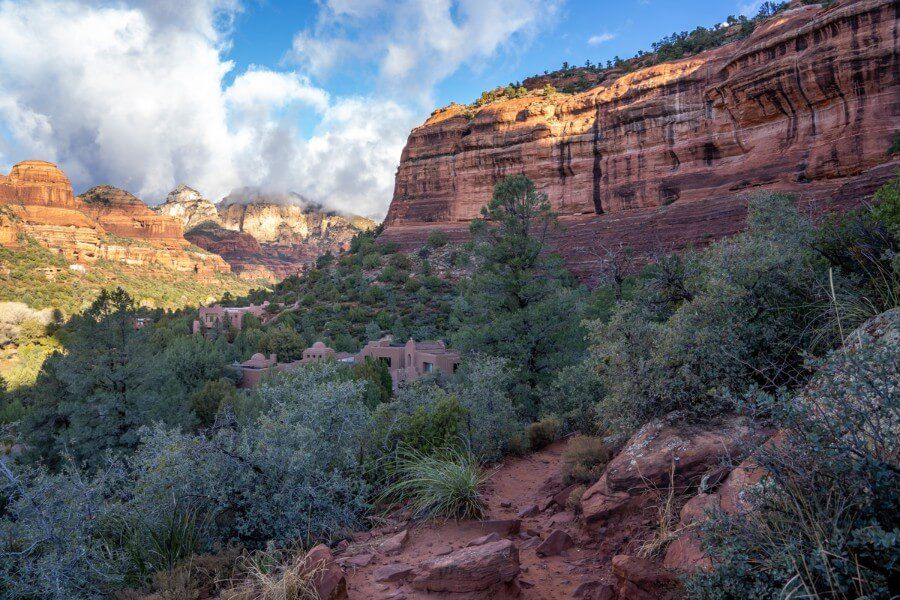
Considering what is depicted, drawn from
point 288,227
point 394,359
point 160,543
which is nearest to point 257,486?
point 160,543

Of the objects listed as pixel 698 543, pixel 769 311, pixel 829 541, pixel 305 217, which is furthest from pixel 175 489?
pixel 305 217

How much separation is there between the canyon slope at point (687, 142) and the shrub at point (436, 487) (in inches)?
549

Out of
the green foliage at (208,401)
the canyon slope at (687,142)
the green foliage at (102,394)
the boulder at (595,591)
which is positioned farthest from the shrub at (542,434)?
the green foliage at (208,401)

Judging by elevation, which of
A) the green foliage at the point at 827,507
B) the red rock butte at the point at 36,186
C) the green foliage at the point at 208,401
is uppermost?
the red rock butte at the point at 36,186

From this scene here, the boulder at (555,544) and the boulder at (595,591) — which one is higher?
the boulder at (595,591)

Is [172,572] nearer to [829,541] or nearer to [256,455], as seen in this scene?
[256,455]

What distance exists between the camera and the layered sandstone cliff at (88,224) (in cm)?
6222

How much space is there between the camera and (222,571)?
3.80 metres

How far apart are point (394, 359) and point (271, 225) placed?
13400 centimetres

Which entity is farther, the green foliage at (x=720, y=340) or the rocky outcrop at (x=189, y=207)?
the rocky outcrop at (x=189, y=207)

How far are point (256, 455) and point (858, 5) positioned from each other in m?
34.8

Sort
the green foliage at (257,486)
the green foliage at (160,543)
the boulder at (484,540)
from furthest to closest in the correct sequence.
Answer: the green foliage at (257,486), the green foliage at (160,543), the boulder at (484,540)

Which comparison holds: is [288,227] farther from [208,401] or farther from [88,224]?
[208,401]

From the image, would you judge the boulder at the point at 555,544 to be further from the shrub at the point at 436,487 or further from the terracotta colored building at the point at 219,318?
the terracotta colored building at the point at 219,318
